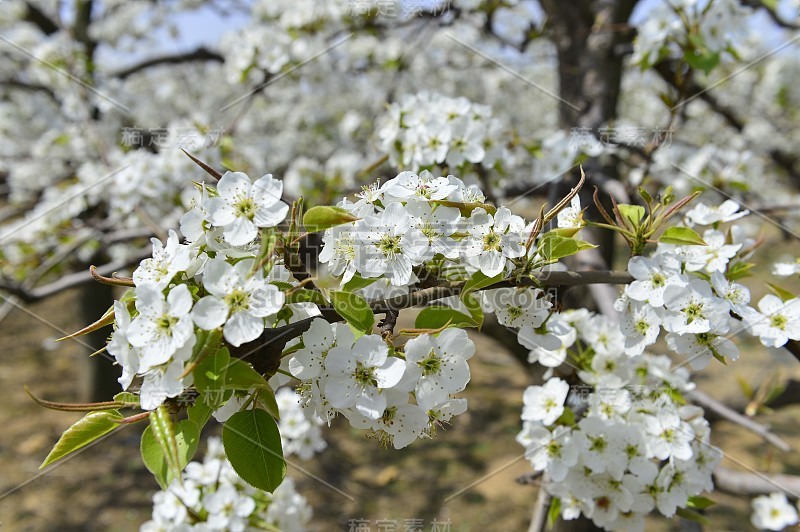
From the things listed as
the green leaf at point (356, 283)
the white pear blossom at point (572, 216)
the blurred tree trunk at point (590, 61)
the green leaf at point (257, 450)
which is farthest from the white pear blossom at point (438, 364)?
the blurred tree trunk at point (590, 61)

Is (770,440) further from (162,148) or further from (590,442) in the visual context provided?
(162,148)

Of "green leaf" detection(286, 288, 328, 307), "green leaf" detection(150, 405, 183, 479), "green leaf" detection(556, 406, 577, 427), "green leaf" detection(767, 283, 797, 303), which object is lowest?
"green leaf" detection(556, 406, 577, 427)

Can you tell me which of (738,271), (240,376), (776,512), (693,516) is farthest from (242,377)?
(776,512)

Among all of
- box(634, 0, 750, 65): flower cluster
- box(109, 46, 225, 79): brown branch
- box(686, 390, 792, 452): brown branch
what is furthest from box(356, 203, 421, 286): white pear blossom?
box(109, 46, 225, 79): brown branch

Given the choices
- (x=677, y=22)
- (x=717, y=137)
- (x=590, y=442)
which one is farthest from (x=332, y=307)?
(x=717, y=137)

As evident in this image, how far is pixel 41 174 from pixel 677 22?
378 centimetres

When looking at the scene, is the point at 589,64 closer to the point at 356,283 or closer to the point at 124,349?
the point at 356,283

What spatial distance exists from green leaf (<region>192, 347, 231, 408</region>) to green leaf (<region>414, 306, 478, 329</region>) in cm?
27

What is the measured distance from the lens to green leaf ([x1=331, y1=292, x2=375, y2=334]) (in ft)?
2.34

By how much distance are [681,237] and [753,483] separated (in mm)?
1242

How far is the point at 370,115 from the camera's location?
14.3ft

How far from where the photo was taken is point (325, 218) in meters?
0.71

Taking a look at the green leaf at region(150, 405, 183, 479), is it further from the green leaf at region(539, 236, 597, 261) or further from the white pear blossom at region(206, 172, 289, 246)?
the green leaf at region(539, 236, 597, 261)

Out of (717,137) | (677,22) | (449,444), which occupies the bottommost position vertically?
(449,444)
